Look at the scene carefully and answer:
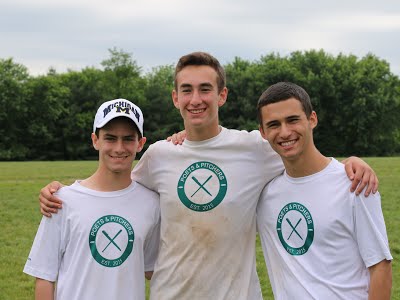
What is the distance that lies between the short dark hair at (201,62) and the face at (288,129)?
0.64 m

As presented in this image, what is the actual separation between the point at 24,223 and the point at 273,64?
4975 centimetres

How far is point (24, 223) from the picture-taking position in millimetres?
11812

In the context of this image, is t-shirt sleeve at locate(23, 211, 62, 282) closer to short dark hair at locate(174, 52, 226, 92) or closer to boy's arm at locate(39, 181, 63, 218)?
boy's arm at locate(39, 181, 63, 218)

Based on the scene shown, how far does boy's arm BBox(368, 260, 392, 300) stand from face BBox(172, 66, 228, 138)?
4.80ft

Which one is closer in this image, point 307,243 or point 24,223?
point 307,243

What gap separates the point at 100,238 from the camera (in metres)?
3.66

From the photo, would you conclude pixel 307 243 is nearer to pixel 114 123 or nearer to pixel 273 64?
pixel 114 123

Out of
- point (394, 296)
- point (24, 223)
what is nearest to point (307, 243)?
point (394, 296)

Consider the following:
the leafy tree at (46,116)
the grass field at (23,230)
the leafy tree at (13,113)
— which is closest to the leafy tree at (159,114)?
the leafy tree at (46,116)

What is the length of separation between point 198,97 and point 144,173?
0.71m

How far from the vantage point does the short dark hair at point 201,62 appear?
4.14 metres

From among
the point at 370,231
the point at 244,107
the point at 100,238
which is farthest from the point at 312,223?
the point at 244,107

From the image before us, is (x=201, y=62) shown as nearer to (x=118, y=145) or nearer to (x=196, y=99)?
(x=196, y=99)

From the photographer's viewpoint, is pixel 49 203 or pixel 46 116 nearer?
pixel 49 203
